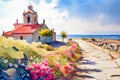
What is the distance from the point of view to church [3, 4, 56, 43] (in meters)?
56.1

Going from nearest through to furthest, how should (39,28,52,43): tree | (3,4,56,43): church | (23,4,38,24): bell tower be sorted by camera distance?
(3,4,56,43): church < (39,28,52,43): tree < (23,4,38,24): bell tower

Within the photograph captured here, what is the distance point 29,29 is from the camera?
57.3 meters

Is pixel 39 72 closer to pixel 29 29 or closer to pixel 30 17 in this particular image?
pixel 29 29

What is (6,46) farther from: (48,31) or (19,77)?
(48,31)

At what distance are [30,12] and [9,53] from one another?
51907mm

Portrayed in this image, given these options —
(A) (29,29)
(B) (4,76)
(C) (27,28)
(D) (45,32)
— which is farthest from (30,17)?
(B) (4,76)

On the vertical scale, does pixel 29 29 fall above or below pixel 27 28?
below

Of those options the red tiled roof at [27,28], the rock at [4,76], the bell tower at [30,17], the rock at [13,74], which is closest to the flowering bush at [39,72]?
the rock at [13,74]

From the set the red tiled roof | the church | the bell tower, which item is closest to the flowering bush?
the church

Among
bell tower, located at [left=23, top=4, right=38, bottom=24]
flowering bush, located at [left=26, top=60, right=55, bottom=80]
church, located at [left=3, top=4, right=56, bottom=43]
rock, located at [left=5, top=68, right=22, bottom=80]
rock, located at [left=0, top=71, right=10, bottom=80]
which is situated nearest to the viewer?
rock, located at [left=0, top=71, right=10, bottom=80]

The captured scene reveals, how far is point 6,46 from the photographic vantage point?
7969mm

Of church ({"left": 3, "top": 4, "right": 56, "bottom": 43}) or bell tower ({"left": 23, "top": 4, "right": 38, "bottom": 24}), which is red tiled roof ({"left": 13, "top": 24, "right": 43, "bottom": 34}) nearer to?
church ({"left": 3, "top": 4, "right": 56, "bottom": 43})

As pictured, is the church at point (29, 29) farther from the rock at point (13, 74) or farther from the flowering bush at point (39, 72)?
the rock at point (13, 74)

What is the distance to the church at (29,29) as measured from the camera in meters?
56.1
